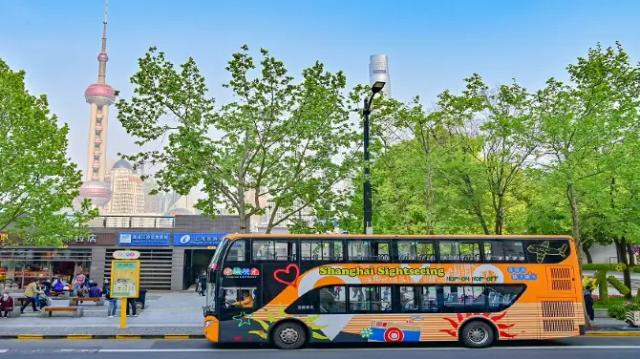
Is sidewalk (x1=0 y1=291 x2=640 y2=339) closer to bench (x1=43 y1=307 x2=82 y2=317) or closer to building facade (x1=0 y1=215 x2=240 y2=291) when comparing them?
bench (x1=43 y1=307 x2=82 y2=317)

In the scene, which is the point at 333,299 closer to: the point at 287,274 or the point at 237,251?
the point at 287,274

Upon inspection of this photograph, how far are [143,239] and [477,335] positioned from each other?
27.0 meters

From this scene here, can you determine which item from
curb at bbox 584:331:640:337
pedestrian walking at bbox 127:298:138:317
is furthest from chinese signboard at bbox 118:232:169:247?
curb at bbox 584:331:640:337

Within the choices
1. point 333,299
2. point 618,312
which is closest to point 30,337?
point 333,299

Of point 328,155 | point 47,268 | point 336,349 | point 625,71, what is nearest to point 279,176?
point 328,155

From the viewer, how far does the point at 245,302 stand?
1486cm

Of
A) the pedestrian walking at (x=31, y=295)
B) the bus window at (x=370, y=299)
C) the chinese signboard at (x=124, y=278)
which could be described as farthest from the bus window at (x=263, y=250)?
the pedestrian walking at (x=31, y=295)

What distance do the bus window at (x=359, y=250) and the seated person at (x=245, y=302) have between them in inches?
126

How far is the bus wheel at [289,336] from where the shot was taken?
1499cm

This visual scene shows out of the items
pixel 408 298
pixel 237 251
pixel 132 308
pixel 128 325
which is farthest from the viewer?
pixel 132 308

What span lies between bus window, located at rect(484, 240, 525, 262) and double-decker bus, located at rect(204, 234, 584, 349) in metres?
0.03

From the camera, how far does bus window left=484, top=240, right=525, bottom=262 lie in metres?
15.5

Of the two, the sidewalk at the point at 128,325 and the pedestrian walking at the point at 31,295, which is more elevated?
the pedestrian walking at the point at 31,295

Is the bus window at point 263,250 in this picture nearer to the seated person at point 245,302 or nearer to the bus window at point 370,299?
the seated person at point 245,302
